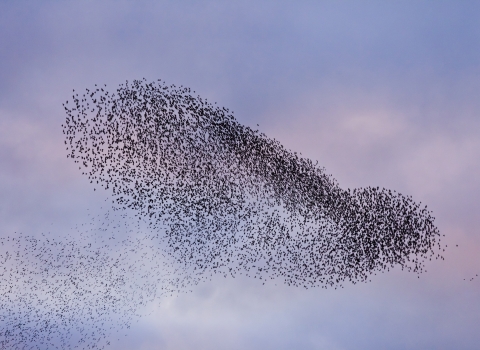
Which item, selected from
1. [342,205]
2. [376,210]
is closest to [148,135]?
[342,205]

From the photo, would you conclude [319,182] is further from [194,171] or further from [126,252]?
[126,252]

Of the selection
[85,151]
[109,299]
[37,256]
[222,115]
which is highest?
[222,115]

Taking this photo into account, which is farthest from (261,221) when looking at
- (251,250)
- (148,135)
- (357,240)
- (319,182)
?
(148,135)

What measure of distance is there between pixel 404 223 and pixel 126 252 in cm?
2114

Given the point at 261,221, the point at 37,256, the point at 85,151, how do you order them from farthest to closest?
the point at 37,256, the point at 261,221, the point at 85,151

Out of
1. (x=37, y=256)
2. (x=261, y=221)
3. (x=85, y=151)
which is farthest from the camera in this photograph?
(x=37, y=256)

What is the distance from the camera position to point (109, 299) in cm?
3888

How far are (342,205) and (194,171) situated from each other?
1148cm

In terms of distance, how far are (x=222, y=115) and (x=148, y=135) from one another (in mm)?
5179

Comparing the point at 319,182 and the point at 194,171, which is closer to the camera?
the point at 194,171

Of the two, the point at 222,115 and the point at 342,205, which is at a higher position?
the point at 222,115

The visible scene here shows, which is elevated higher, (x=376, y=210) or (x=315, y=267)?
(x=376, y=210)

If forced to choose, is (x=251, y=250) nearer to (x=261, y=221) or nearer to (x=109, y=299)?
(x=261, y=221)

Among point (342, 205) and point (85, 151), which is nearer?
point (85, 151)
